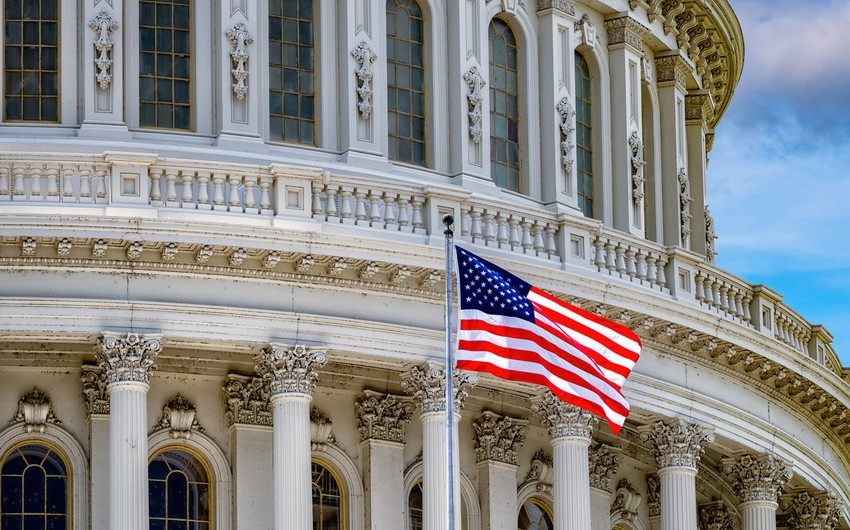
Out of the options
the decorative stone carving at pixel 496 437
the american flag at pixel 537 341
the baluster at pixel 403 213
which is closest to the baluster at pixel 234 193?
the baluster at pixel 403 213

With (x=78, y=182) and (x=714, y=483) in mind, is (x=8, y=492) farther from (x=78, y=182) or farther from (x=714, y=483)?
(x=714, y=483)

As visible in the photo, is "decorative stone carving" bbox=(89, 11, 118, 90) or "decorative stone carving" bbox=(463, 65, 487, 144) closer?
"decorative stone carving" bbox=(89, 11, 118, 90)

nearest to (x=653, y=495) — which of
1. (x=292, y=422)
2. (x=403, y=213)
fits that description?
(x=403, y=213)

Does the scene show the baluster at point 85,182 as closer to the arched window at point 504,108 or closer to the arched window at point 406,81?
the arched window at point 406,81

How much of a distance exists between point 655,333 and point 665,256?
2626 millimetres

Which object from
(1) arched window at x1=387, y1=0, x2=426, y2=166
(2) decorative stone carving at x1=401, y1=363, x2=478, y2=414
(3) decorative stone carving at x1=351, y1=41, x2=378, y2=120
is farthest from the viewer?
(1) arched window at x1=387, y1=0, x2=426, y2=166

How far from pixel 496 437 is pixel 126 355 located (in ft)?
28.7

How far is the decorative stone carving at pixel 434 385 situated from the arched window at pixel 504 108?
6.42m

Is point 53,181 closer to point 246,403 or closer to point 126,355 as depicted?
point 126,355

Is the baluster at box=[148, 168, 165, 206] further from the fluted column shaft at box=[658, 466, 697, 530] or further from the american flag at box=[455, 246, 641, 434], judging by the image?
the fluted column shaft at box=[658, 466, 697, 530]

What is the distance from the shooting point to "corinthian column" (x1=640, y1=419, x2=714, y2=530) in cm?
5291

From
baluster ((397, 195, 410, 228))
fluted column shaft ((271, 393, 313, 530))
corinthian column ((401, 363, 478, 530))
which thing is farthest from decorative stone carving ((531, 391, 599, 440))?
fluted column shaft ((271, 393, 313, 530))

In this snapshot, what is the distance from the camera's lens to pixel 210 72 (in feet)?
169

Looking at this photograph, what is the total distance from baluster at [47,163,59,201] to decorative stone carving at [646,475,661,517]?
1499cm
